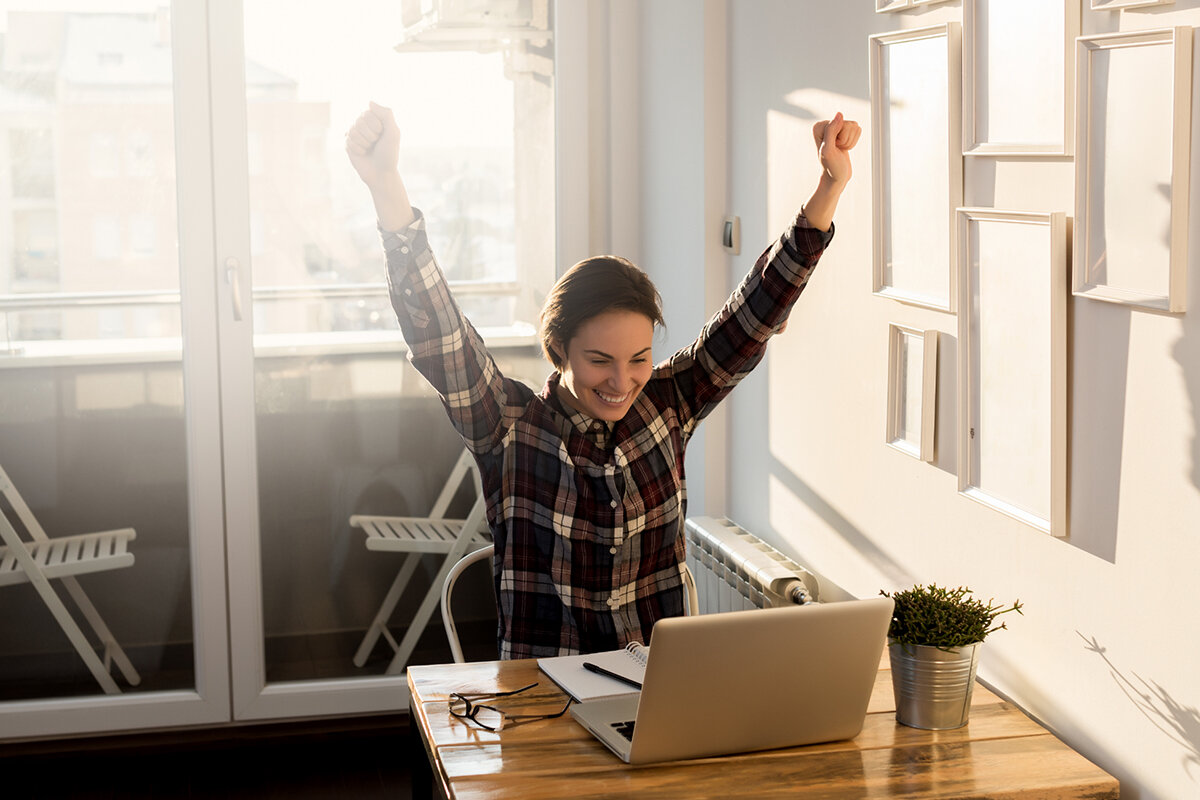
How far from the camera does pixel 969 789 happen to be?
1473 millimetres

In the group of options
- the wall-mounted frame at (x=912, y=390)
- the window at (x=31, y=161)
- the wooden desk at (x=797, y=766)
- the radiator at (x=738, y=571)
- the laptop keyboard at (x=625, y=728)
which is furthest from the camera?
the window at (x=31, y=161)

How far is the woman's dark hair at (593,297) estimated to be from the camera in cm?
197

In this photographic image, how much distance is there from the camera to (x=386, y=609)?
3555 mm

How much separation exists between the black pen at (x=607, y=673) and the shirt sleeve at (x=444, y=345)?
42 cm

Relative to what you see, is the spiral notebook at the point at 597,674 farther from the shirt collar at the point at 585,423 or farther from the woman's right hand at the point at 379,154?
the woman's right hand at the point at 379,154

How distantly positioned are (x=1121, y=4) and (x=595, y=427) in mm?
1013

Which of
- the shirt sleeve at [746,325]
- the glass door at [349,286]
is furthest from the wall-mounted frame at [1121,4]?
the glass door at [349,286]

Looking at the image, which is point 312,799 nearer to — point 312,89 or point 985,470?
point 312,89

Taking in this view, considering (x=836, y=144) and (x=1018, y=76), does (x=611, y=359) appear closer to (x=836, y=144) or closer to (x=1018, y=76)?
(x=836, y=144)

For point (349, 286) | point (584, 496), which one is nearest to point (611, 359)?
point (584, 496)

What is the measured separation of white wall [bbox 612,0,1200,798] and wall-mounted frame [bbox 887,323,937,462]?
22 millimetres

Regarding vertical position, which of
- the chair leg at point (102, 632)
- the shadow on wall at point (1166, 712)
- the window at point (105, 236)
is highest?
the window at point (105, 236)

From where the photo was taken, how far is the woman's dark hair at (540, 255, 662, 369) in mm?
1974

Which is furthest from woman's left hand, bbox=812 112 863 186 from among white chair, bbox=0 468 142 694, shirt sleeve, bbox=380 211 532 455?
A: white chair, bbox=0 468 142 694
